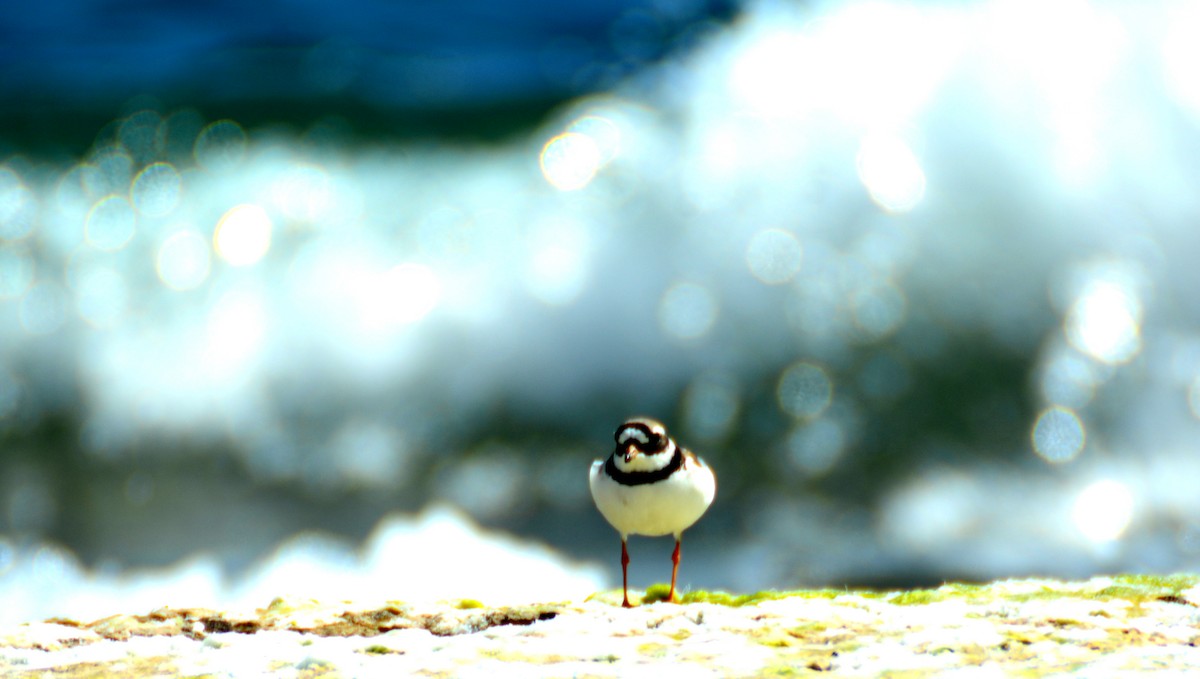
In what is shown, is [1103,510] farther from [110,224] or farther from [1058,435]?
[110,224]

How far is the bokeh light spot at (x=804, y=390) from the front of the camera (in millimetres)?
13234

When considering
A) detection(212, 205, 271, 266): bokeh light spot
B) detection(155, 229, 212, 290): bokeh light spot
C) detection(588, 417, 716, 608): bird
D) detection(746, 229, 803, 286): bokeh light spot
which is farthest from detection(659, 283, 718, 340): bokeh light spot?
detection(588, 417, 716, 608): bird

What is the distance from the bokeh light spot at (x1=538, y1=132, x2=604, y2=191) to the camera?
589 inches

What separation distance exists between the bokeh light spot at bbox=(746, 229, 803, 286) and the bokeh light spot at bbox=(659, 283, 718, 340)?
2.65ft

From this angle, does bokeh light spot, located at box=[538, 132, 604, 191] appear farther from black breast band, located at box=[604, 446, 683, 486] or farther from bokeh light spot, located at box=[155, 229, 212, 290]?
black breast band, located at box=[604, 446, 683, 486]

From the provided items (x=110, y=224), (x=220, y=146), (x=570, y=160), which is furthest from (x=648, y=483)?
(x=220, y=146)

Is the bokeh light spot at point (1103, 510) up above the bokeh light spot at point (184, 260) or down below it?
below

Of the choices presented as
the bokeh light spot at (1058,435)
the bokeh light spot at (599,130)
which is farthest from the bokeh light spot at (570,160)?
the bokeh light spot at (1058,435)

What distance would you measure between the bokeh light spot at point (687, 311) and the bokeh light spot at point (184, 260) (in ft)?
Answer: 22.4

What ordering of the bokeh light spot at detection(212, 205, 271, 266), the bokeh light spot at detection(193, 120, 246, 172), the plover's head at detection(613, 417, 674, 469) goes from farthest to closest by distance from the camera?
the bokeh light spot at detection(193, 120, 246, 172), the bokeh light spot at detection(212, 205, 271, 266), the plover's head at detection(613, 417, 674, 469)

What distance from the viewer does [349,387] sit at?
44.5ft

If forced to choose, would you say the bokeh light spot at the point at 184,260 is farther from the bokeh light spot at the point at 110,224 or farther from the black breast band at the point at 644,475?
the black breast band at the point at 644,475

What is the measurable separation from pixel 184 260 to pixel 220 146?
2788mm

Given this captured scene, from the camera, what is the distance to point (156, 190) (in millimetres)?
15500
